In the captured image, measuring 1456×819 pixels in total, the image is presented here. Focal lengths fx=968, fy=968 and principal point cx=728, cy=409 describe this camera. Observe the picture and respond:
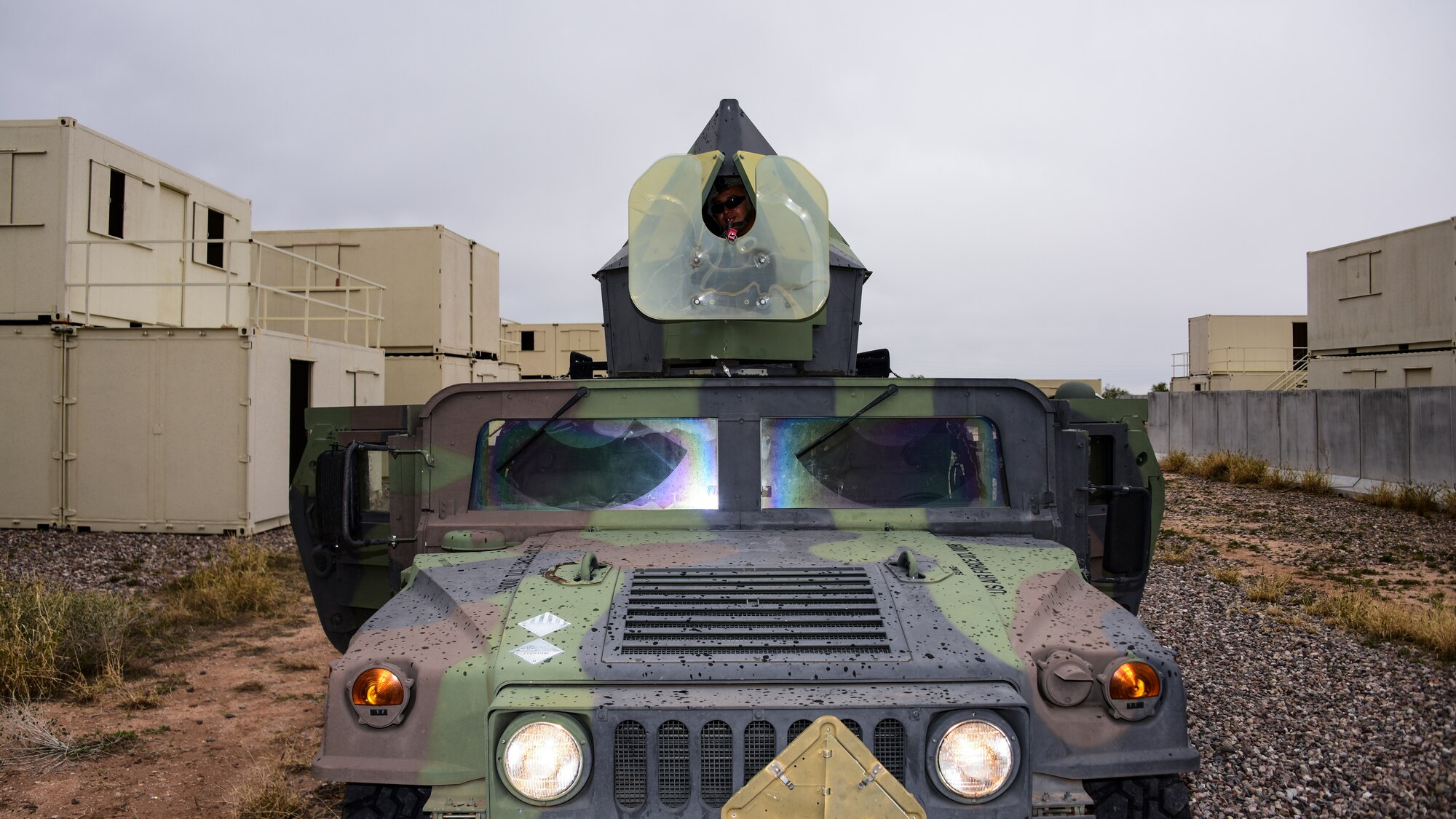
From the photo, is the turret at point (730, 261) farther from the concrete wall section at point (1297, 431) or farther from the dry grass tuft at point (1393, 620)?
the concrete wall section at point (1297, 431)

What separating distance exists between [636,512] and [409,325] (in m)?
14.1

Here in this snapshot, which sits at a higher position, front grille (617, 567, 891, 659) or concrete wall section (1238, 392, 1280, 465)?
concrete wall section (1238, 392, 1280, 465)

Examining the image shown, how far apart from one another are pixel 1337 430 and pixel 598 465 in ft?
60.9

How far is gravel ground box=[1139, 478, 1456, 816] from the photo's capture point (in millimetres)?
4359

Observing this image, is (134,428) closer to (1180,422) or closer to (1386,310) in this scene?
(1180,422)

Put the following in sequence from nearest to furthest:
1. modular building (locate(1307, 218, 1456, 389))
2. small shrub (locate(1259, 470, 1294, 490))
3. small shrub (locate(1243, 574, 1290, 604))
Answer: small shrub (locate(1243, 574, 1290, 604))
small shrub (locate(1259, 470, 1294, 490))
modular building (locate(1307, 218, 1456, 389))

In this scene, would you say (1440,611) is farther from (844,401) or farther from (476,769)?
(476,769)

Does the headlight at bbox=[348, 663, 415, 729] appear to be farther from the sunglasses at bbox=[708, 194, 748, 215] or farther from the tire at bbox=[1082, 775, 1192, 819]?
the sunglasses at bbox=[708, 194, 748, 215]

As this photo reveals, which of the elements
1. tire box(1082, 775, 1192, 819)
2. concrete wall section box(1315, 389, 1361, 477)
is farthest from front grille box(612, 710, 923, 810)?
concrete wall section box(1315, 389, 1361, 477)

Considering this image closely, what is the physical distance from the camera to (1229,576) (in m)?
9.76

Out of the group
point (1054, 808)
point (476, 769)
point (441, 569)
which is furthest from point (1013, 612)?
point (441, 569)

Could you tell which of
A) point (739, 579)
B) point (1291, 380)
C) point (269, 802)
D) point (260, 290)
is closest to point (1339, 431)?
point (1291, 380)

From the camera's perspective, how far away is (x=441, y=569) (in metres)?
3.12

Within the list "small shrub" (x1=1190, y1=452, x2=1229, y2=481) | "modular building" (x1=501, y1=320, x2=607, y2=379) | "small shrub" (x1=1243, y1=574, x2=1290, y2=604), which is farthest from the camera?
"modular building" (x1=501, y1=320, x2=607, y2=379)
